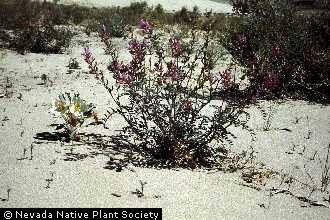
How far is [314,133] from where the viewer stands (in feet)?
16.7

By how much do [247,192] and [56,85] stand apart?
4.32 metres

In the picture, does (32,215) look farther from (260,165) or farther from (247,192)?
(260,165)

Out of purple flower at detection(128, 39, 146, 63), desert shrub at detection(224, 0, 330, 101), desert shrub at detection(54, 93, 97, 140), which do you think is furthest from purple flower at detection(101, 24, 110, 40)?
desert shrub at detection(224, 0, 330, 101)

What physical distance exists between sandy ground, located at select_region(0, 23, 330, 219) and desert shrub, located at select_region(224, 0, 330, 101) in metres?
1.08

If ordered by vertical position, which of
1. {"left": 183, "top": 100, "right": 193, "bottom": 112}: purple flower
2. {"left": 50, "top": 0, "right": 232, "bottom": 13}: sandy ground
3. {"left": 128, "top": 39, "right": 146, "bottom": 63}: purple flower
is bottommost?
{"left": 183, "top": 100, "right": 193, "bottom": 112}: purple flower

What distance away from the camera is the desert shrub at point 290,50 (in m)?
6.59

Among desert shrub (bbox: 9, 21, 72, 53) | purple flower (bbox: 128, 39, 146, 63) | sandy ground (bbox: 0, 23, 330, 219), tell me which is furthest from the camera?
desert shrub (bbox: 9, 21, 72, 53)

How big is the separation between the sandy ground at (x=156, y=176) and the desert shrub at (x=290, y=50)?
108 centimetres

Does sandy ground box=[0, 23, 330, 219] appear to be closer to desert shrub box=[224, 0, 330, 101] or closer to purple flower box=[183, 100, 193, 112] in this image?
purple flower box=[183, 100, 193, 112]

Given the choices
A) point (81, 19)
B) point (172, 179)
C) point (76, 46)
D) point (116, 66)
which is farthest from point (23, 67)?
point (81, 19)

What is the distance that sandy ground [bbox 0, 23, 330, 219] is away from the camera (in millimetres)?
3105

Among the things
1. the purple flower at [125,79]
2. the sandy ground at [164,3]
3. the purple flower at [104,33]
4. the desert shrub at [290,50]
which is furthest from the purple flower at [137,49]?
the sandy ground at [164,3]

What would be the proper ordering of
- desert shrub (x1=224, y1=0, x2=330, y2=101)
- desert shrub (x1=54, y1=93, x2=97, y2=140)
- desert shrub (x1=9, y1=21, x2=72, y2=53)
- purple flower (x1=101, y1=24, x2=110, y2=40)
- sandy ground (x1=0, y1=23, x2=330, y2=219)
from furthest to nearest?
1. desert shrub (x1=9, y1=21, x2=72, y2=53)
2. desert shrub (x1=224, y1=0, x2=330, y2=101)
3. desert shrub (x1=54, y1=93, x2=97, y2=140)
4. purple flower (x1=101, y1=24, x2=110, y2=40)
5. sandy ground (x1=0, y1=23, x2=330, y2=219)

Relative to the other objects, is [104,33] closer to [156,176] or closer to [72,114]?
[72,114]
